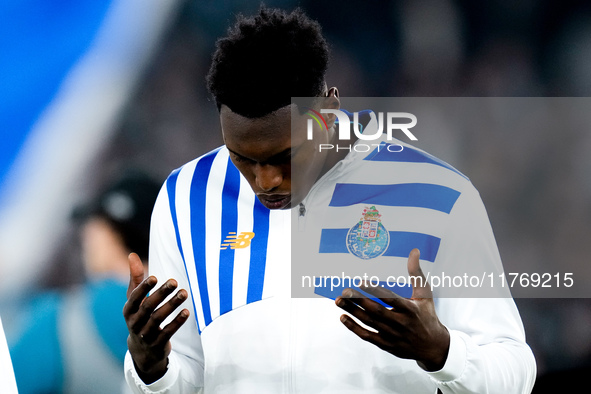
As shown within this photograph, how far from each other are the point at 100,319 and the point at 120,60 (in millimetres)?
878

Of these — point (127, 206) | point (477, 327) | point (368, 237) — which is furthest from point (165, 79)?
point (477, 327)

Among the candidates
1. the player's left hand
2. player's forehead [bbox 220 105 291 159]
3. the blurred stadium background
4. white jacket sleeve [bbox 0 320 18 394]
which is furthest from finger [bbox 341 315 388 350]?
the blurred stadium background

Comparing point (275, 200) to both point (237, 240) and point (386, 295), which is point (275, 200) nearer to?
point (237, 240)

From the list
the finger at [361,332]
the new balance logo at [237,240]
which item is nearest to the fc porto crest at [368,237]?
the new balance logo at [237,240]

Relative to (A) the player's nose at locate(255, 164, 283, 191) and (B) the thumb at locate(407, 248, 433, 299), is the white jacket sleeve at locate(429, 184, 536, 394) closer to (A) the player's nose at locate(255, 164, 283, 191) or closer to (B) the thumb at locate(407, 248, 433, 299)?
(B) the thumb at locate(407, 248, 433, 299)

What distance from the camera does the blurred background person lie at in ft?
7.18

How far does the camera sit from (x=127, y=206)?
7.25 ft

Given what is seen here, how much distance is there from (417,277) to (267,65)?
21.2 inches

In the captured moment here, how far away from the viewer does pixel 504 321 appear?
1.40m

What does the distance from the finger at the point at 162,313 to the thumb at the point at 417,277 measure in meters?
0.41

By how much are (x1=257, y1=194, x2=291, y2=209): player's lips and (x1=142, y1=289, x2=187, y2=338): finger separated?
1.00 feet

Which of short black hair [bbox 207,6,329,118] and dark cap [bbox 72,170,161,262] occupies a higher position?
short black hair [bbox 207,6,329,118]

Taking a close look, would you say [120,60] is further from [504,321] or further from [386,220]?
[504,321]

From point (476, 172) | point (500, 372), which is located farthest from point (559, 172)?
point (500, 372)
